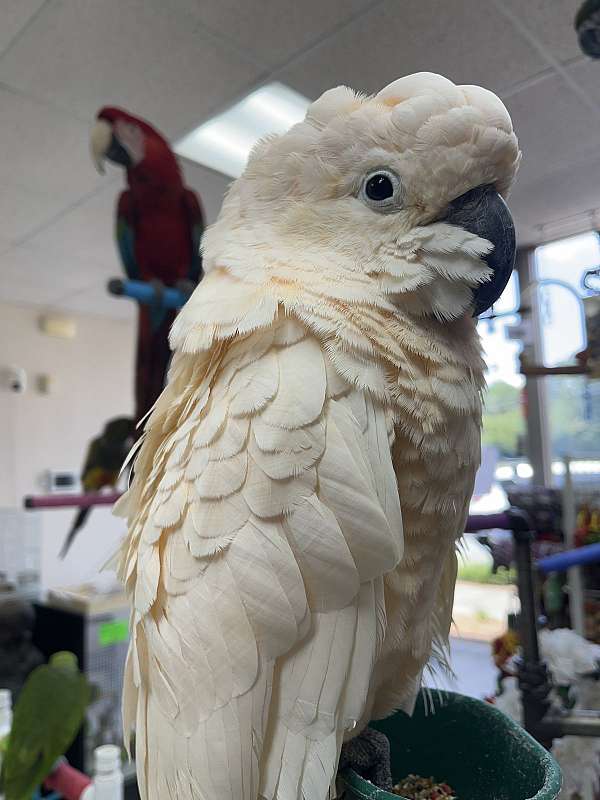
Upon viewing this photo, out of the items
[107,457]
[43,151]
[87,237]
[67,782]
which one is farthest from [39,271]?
[67,782]

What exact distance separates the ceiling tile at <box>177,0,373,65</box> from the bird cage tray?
0.95 m

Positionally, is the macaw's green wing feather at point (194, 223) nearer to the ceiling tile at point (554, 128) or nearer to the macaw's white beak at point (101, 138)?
the macaw's white beak at point (101, 138)

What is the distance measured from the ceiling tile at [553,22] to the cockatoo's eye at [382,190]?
1.38ft

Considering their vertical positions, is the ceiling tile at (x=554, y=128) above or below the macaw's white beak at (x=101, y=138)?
below

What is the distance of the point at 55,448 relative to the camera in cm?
329

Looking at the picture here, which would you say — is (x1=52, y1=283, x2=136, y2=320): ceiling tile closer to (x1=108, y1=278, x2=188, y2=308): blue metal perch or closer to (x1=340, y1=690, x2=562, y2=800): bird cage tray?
(x1=108, y1=278, x2=188, y2=308): blue metal perch

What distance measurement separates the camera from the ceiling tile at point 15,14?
3.90 ft

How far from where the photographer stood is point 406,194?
496 millimetres

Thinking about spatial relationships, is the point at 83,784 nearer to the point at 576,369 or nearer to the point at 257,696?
the point at 257,696

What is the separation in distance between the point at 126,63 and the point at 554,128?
39.5 inches

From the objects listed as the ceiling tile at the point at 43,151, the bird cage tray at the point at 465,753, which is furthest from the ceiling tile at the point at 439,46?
the ceiling tile at the point at 43,151

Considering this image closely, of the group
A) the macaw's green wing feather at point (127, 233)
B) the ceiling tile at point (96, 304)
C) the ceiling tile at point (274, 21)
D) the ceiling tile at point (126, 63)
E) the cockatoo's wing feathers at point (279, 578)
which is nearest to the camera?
the cockatoo's wing feathers at point (279, 578)

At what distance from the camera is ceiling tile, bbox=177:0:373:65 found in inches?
36.9

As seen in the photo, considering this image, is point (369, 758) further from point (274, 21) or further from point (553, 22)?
point (274, 21)
